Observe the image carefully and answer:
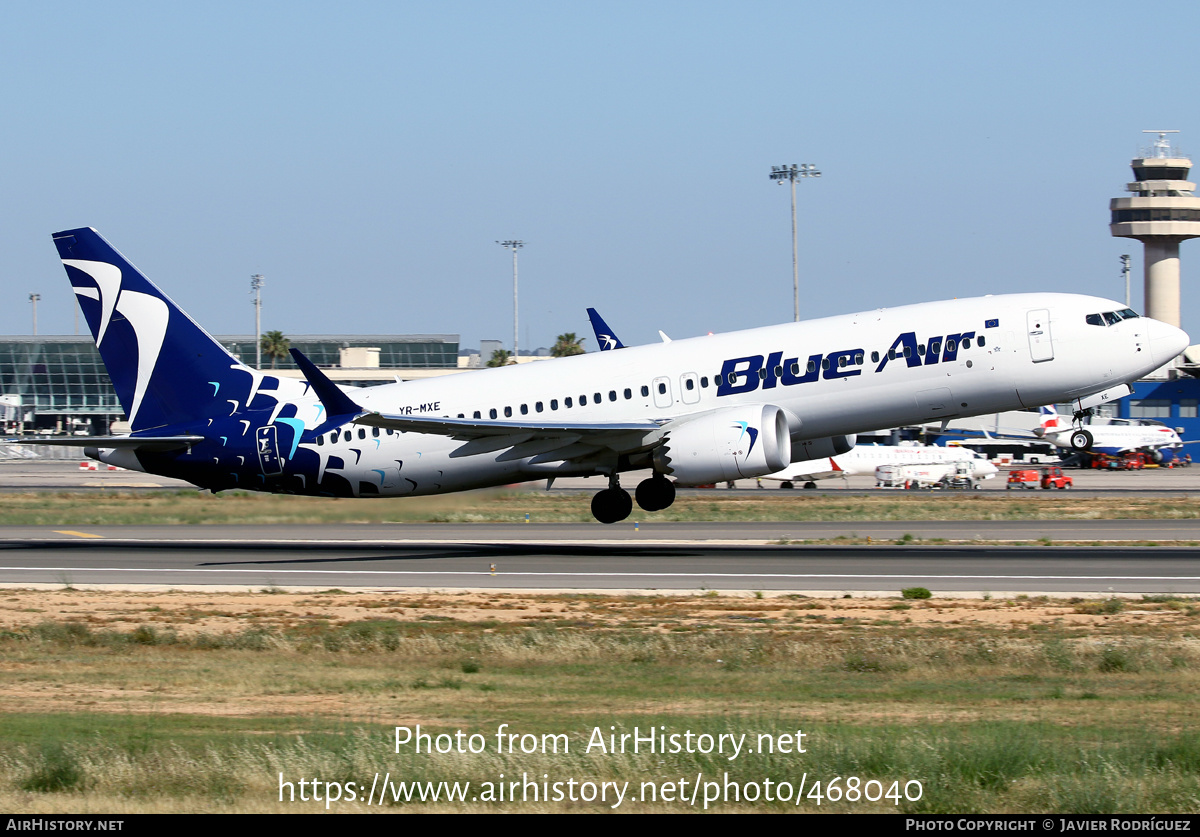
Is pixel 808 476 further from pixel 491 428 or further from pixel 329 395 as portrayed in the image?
pixel 329 395

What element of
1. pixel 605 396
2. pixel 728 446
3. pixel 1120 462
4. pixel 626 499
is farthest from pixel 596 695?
pixel 1120 462

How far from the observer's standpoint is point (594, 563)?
29.5m

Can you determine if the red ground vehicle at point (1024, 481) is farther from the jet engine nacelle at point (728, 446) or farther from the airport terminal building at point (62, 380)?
the airport terminal building at point (62, 380)

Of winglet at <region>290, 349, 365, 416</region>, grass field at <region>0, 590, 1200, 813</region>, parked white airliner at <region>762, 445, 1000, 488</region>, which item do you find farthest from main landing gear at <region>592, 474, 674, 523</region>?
parked white airliner at <region>762, 445, 1000, 488</region>

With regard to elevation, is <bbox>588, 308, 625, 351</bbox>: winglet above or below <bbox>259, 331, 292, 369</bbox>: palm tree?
below

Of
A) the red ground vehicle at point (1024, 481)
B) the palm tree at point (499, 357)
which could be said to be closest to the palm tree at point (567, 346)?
the palm tree at point (499, 357)

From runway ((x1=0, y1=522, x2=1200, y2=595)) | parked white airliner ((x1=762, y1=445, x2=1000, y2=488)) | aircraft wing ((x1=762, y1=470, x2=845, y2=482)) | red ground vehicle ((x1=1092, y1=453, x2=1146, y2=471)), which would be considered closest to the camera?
runway ((x1=0, y1=522, x2=1200, y2=595))

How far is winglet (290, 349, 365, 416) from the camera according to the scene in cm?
2748

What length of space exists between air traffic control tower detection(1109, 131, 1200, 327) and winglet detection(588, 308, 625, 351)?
108m

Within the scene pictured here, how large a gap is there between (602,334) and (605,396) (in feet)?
22.3

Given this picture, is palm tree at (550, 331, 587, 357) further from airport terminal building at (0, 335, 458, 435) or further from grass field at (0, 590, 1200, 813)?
grass field at (0, 590, 1200, 813)

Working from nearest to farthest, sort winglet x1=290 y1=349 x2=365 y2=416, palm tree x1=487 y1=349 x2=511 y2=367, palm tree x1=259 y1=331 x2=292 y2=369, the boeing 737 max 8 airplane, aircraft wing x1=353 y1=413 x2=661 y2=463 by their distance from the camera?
1. winglet x1=290 y1=349 x2=365 y2=416
2. aircraft wing x1=353 y1=413 x2=661 y2=463
3. the boeing 737 max 8 airplane
4. palm tree x1=487 y1=349 x2=511 y2=367
5. palm tree x1=259 y1=331 x2=292 y2=369

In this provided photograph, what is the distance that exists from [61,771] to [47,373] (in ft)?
403

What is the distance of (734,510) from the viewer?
1891 inches
